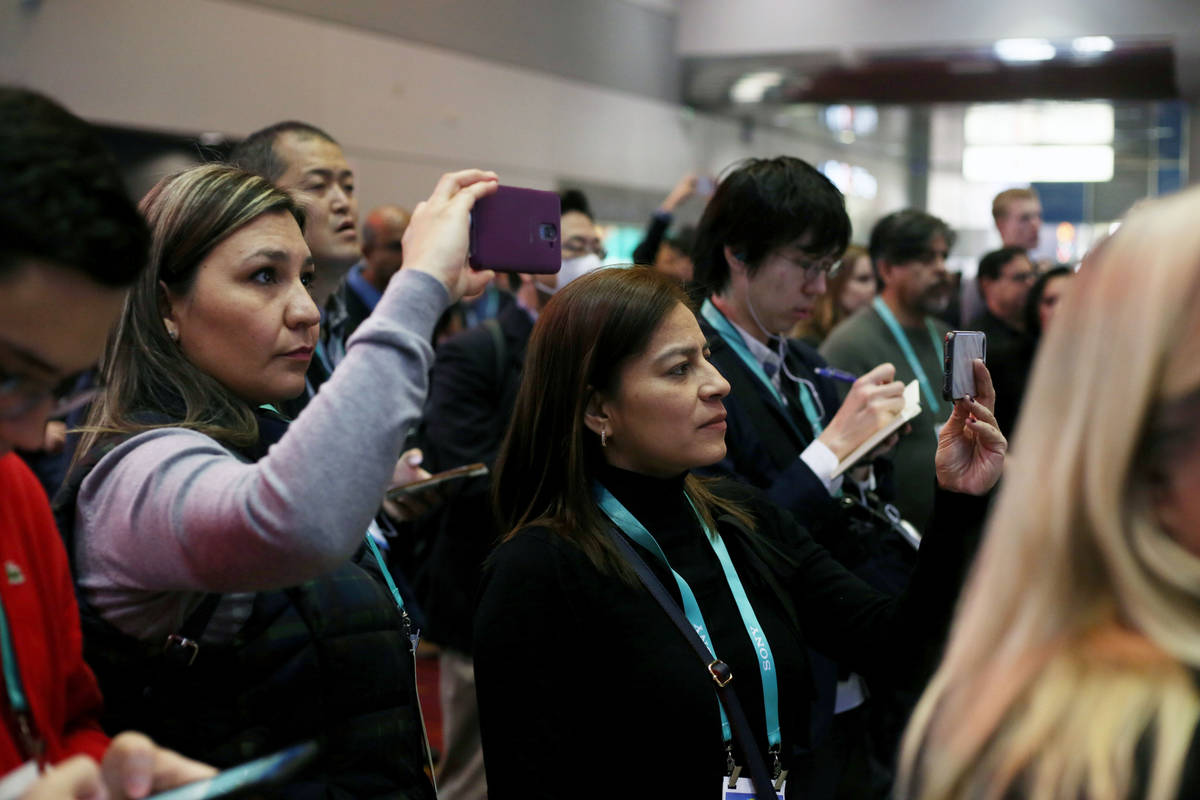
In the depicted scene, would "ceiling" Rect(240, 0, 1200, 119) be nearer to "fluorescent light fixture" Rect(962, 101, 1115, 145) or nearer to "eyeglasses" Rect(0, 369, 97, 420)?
"fluorescent light fixture" Rect(962, 101, 1115, 145)

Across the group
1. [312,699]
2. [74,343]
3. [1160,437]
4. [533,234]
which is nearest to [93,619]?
[312,699]

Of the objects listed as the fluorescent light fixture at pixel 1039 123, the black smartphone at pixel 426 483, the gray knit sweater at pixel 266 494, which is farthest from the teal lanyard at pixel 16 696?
the fluorescent light fixture at pixel 1039 123

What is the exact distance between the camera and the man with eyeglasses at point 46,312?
1152 millimetres

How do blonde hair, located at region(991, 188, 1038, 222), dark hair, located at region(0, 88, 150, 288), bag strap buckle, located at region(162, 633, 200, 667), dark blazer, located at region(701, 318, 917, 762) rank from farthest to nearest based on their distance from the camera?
blonde hair, located at region(991, 188, 1038, 222) → dark blazer, located at region(701, 318, 917, 762) → bag strap buckle, located at region(162, 633, 200, 667) → dark hair, located at region(0, 88, 150, 288)

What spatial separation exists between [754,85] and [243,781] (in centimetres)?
1134

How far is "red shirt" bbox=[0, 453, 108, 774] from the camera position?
1.34 meters

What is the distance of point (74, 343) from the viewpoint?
3.96ft

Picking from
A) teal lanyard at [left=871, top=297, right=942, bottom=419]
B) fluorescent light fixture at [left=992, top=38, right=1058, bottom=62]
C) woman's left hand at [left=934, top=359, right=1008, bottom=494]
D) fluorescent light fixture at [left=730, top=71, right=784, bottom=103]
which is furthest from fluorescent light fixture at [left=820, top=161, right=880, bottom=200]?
woman's left hand at [left=934, top=359, right=1008, bottom=494]

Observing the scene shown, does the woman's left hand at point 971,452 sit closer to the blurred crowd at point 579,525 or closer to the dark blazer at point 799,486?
the blurred crowd at point 579,525

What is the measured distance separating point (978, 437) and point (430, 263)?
981mm

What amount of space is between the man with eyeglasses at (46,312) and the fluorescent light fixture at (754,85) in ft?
35.8

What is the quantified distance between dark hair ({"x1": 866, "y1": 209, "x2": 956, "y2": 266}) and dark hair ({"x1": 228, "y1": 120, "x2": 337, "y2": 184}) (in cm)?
228

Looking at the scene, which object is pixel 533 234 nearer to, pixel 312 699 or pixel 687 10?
pixel 312 699

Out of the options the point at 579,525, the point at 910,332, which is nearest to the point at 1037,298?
the point at 910,332
